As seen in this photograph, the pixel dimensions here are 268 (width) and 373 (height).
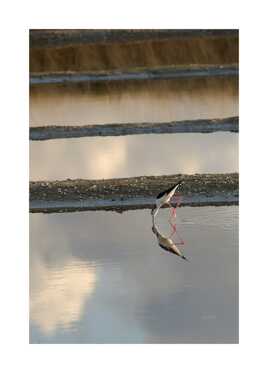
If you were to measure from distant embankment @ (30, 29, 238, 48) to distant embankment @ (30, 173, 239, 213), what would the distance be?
158 centimetres

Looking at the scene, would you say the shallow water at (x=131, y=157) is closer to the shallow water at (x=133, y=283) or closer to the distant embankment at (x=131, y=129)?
the distant embankment at (x=131, y=129)

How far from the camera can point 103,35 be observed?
7.29m

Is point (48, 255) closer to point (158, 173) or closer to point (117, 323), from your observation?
point (117, 323)

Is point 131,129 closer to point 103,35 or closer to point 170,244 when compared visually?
point 103,35

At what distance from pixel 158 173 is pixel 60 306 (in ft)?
6.33

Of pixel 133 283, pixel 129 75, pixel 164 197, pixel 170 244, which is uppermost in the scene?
pixel 129 75

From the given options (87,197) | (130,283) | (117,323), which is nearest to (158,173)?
(87,197)

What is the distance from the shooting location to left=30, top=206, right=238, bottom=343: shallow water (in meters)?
6.34

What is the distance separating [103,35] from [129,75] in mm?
Answer: 795

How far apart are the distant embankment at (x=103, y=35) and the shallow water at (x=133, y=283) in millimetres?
1934

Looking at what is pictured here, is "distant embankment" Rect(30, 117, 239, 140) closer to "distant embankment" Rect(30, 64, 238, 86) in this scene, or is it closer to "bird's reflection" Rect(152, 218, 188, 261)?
"distant embankment" Rect(30, 64, 238, 86)

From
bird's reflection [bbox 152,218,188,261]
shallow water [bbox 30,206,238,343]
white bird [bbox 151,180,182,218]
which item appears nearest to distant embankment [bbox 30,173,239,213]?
white bird [bbox 151,180,182,218]

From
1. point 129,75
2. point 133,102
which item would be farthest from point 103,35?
point 133,102

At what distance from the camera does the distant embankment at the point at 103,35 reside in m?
6.76
